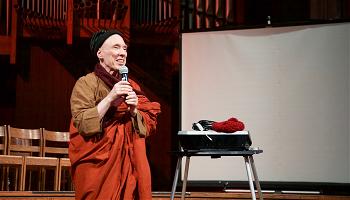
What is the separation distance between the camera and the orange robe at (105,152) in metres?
2.40

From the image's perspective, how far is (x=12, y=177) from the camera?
252 inches

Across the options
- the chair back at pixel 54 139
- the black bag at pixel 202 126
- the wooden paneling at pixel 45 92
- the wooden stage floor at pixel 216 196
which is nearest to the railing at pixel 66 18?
the wooden paneling at pixel 45 92

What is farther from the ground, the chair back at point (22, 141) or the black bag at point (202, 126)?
the black bag at point (202, 126)

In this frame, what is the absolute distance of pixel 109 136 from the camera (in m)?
2.44

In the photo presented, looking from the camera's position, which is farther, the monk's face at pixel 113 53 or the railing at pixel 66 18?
the railing at pixel 66 18

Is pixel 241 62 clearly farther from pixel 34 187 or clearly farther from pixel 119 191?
pixel 119 191

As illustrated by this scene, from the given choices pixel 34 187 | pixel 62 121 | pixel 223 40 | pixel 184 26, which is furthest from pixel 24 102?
pixel 223 40

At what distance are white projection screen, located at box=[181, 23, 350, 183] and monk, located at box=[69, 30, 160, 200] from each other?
291 cm

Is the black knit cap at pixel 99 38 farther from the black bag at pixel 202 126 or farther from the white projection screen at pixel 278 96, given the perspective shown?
the white projection screen at pixel 278 96

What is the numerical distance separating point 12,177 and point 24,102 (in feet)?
2.64

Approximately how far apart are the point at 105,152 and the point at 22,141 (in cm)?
367

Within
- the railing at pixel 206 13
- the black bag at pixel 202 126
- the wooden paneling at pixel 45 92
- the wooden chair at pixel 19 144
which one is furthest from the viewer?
the wooden paneling at pixel 45 92

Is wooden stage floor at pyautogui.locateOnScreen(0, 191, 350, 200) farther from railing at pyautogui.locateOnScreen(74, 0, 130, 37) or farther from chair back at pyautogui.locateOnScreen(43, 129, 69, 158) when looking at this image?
railing at pyautogui.locateOnScreen(74, 0, 130, 37)

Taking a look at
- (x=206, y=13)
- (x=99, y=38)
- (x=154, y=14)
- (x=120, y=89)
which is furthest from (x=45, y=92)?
(x=120, y=89)
